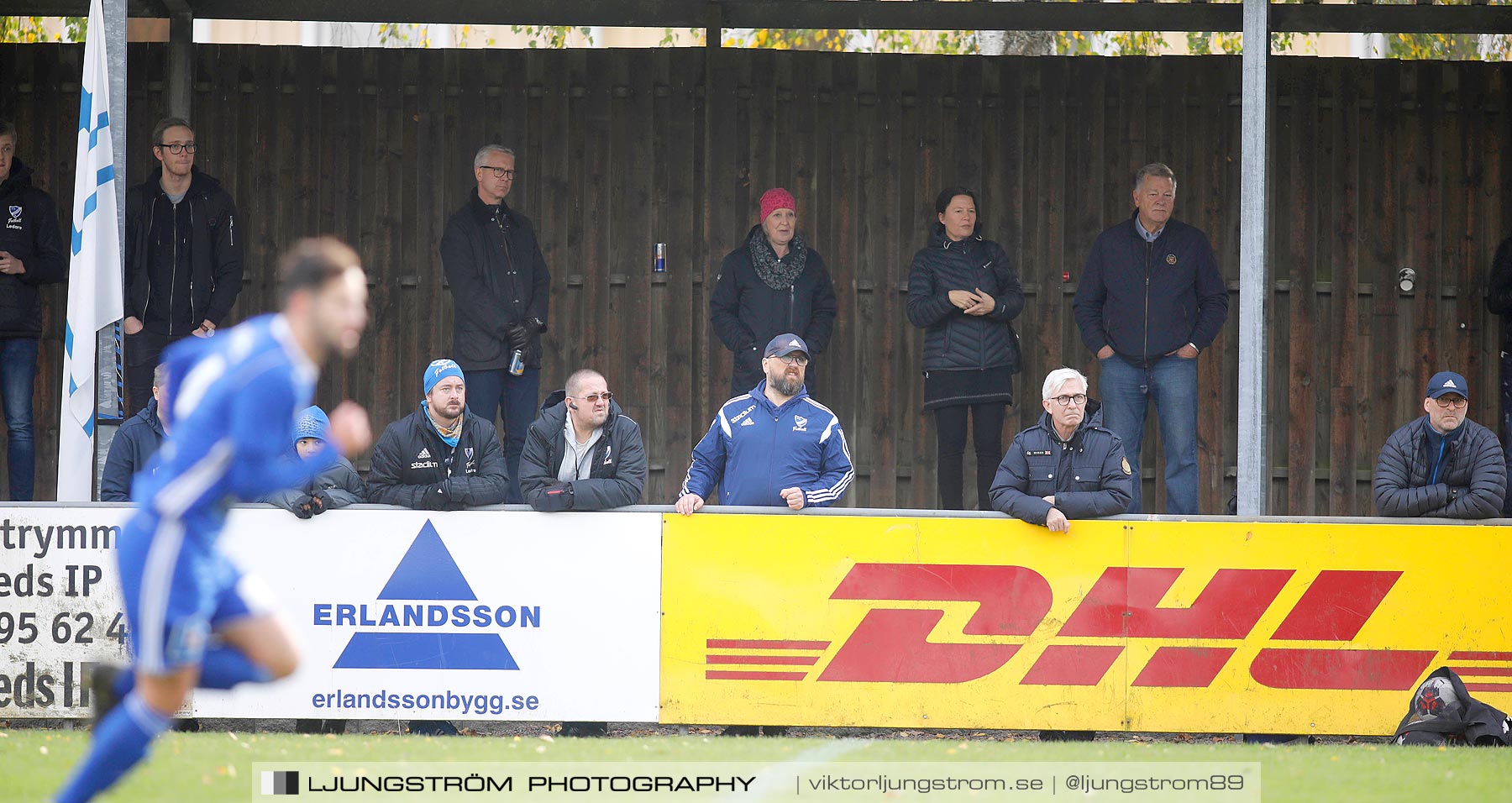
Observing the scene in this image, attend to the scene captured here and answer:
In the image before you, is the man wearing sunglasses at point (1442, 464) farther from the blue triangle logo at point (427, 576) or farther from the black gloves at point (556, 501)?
the blue triangle logo at point (427, 576)

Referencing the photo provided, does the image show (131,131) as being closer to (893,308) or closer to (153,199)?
(153,199)

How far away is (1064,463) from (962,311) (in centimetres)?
181

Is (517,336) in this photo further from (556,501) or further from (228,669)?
(228,669)

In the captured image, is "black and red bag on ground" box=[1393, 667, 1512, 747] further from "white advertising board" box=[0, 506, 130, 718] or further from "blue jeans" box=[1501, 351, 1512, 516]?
"white advertising board" box=[0, 506, 130, 718]

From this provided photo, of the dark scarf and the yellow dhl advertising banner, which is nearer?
the yellow dhl advertising banner

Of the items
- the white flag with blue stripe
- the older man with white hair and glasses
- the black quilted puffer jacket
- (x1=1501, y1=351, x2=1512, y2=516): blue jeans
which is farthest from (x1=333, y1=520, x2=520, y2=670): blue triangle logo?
(x1=1501, y1=351, x2=1512, y2=516): blue jeans

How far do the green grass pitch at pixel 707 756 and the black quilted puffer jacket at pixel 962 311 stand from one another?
9.14ft

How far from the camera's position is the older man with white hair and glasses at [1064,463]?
892 cm

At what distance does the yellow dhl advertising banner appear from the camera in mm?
8859

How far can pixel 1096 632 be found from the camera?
29.1ft

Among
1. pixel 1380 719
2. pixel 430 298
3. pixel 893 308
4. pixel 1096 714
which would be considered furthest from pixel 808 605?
pixel 430 298

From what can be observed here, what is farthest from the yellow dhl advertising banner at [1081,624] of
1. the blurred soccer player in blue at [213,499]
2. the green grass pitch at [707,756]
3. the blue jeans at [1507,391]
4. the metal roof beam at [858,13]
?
the metal roof beam at [858,13]

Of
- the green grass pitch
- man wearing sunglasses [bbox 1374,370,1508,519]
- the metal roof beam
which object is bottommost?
the green grass pitch

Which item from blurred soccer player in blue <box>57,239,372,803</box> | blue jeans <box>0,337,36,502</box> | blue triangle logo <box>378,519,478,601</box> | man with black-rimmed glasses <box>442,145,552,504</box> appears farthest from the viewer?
man with black-rimmed glasses <box>442,145,552,504</box>
